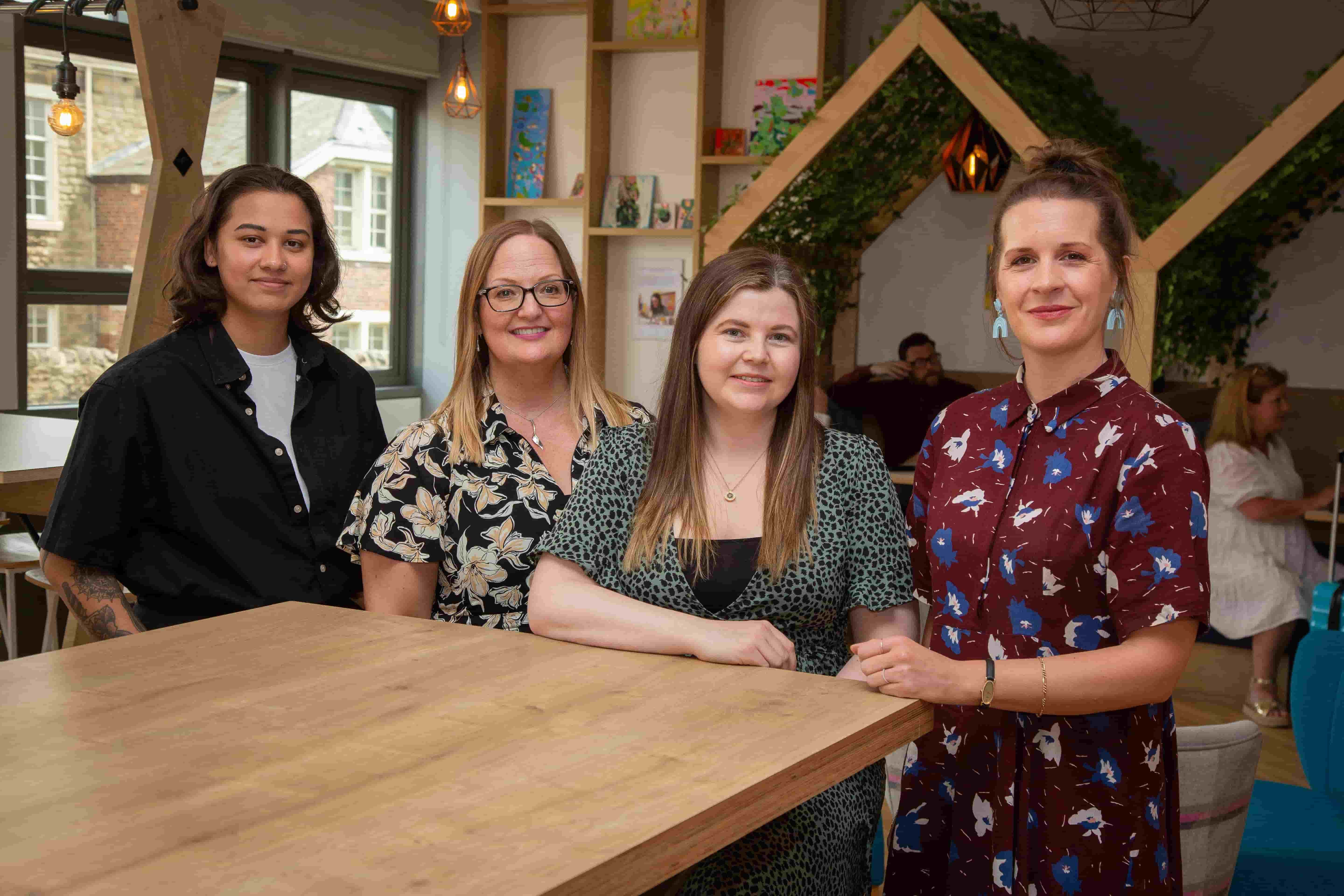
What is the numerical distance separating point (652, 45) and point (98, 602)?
4.67 m

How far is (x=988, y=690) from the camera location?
163 centimetres

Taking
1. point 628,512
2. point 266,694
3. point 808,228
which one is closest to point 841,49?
point 808,228

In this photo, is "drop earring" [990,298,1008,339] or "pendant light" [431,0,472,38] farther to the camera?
"pendant light" [431,0,472,38]

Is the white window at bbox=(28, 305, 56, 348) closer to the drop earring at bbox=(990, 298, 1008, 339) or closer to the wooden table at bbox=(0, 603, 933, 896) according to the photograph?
the wooden table at bbox=(0, 603, 933, 896)

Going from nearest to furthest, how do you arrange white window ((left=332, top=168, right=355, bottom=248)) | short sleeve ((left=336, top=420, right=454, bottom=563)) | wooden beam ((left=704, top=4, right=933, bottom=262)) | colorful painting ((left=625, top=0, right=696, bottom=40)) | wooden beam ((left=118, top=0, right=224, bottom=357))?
short sleeve ((left=336, top=420, right=454, bottom=563))
wooden beam ((left=118, top=0, right=224, bottom=357))
wooden beam ((left=704, top=4, right=933, bottom=262))
colorful painting ((left=625, top=0, right=696, bottom=40))
white window ((left=332, top=168, right=355, bottom=248))

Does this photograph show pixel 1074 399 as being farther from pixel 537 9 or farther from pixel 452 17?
pixel 537 9

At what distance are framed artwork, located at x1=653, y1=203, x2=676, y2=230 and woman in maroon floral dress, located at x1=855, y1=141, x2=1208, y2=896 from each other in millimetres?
4572

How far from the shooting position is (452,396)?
228 centimetres

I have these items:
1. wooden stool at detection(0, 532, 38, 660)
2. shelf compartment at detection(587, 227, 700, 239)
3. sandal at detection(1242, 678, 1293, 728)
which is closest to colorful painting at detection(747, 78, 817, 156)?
shelf compartment at detection(587, 227, 700, 239)

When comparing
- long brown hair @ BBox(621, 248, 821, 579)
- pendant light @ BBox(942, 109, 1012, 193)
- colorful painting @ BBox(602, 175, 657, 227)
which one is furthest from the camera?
colorful painting @ BBox(602, 175, 657, 227)

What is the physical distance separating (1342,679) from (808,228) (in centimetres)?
324

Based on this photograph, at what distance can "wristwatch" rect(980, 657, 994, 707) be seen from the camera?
1625mm

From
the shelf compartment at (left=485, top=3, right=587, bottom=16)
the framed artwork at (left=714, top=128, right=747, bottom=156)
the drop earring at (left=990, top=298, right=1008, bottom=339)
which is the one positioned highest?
the shelf compartment at (left=485, top=3, right=587, bottom=16)

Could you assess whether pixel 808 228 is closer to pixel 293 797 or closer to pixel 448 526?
pixel 448 526
